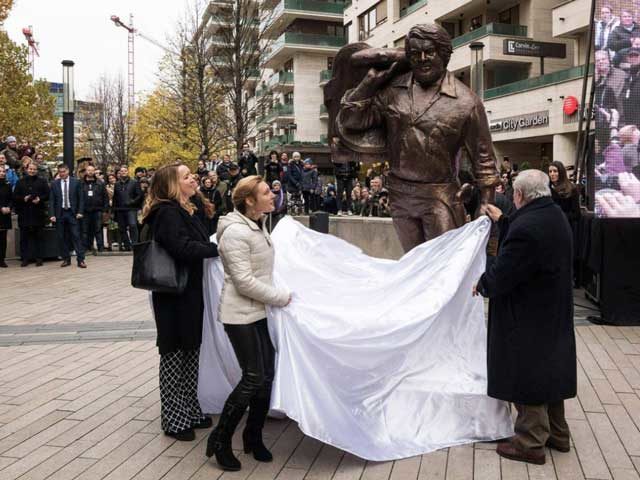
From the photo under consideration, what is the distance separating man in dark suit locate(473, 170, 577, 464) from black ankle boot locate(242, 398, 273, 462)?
1.42 m

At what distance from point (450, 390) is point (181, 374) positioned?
71.8 inches

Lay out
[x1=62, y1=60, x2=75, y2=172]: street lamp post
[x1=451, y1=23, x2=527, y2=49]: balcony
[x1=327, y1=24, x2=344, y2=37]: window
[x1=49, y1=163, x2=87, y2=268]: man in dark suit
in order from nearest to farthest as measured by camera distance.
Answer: [x1=49, y1=163, x2=87, y2=268]: man in dark suit → [x1=62, y1=60, x2=75, y2=172]: street lamp post → [x1=451, y1=23, x2=527, y2=49]: balcony → [x1=327, y1=24, x2=344, y2=37]: window

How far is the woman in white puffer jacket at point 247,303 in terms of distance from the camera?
3.98 metres

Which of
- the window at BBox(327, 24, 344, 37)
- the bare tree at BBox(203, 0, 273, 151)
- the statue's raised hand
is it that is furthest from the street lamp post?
the window at BBox(327, 24, 344, 37)

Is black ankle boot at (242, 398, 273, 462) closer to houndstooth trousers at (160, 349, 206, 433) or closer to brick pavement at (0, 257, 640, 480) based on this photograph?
brick pavement at (0, 257, 640, 480)

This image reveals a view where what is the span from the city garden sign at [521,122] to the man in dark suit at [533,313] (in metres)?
26.4

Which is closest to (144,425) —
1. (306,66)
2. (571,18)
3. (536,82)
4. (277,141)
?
(571,18)

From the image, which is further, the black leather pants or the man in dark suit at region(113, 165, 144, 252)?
the man in dark suit at region(113, 165, 144, 252)

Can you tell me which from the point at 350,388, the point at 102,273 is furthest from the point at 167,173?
the point at 102,273

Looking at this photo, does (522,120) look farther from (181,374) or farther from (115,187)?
(181,374)

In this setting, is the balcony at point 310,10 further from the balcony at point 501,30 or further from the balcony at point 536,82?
the balcony at point 536,82

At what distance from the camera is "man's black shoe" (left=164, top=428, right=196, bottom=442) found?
4.64 meters

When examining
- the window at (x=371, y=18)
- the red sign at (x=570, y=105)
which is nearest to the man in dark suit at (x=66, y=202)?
the red sign at (x=570, y=105)

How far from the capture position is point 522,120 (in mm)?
30281
